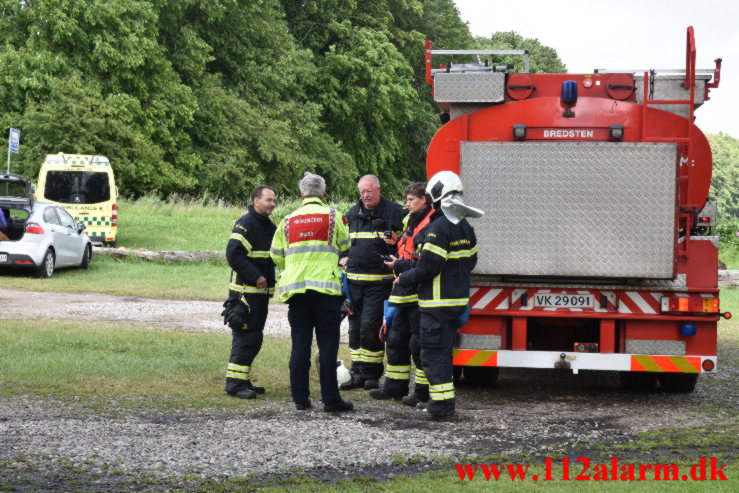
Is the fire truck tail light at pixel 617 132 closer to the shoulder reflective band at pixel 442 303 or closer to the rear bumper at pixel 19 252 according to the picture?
the shoulder reflective band at pixel 442 303

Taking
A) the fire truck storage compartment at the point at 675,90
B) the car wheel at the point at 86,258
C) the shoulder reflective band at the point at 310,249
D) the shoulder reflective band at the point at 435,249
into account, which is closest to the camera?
the shoulder reflective band at the point at 435,249

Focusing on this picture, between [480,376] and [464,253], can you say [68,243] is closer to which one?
[480,376]

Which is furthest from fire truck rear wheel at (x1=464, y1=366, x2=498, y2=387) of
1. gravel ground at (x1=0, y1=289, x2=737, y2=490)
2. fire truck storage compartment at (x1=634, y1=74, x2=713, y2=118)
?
fire truck storage compartment at (x1=634, y1=74, x2=713, y2=118)

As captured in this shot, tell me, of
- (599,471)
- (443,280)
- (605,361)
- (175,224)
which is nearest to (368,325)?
(443,280)

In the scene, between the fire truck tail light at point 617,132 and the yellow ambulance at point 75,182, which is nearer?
the fire truck tail light at point 617,132

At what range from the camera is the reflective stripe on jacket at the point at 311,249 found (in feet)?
29.6

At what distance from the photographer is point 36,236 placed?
70.0 ft

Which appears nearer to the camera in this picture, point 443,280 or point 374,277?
point 443,280

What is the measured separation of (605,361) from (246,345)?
3033 millimetres

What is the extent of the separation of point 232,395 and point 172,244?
20.3m

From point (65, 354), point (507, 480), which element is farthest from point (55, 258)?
point (507, 480)

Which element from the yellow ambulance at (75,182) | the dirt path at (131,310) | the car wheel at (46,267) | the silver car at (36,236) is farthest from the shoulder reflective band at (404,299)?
the yellow ambulance at (75,182)

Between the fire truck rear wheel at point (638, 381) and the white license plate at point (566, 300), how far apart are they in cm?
142

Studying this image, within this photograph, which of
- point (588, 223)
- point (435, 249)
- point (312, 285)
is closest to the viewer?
point (435, 249)
